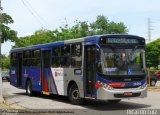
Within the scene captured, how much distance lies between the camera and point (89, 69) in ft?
57.4

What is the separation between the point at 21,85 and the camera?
26.5 metres

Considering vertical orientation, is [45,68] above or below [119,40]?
below

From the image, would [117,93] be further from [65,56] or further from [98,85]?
[65,56]

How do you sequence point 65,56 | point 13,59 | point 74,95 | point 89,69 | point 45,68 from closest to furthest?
point 89,69 < point 74,95 < point 65,56 < point 45,68 < point 13,59

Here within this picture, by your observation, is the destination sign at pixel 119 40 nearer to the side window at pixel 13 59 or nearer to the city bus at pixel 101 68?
the city bus at pixel 101 68

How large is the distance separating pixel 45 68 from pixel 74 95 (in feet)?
12.6

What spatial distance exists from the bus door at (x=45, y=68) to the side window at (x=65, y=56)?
1786 millimetres

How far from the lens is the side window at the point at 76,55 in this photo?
717 inches

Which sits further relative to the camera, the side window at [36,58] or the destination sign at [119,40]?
the side window at [36,58]

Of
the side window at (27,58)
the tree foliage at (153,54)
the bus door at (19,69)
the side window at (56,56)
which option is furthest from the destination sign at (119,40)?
the tree foliage at (153,54)

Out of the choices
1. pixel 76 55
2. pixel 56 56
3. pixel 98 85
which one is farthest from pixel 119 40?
pixel 56 56

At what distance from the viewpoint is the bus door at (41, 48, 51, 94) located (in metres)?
21.8

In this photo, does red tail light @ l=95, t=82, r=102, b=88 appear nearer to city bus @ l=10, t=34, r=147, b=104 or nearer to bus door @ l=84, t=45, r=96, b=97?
city bus @ l=10, t=34, r=147, b=104

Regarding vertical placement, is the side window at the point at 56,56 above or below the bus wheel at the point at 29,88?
above
